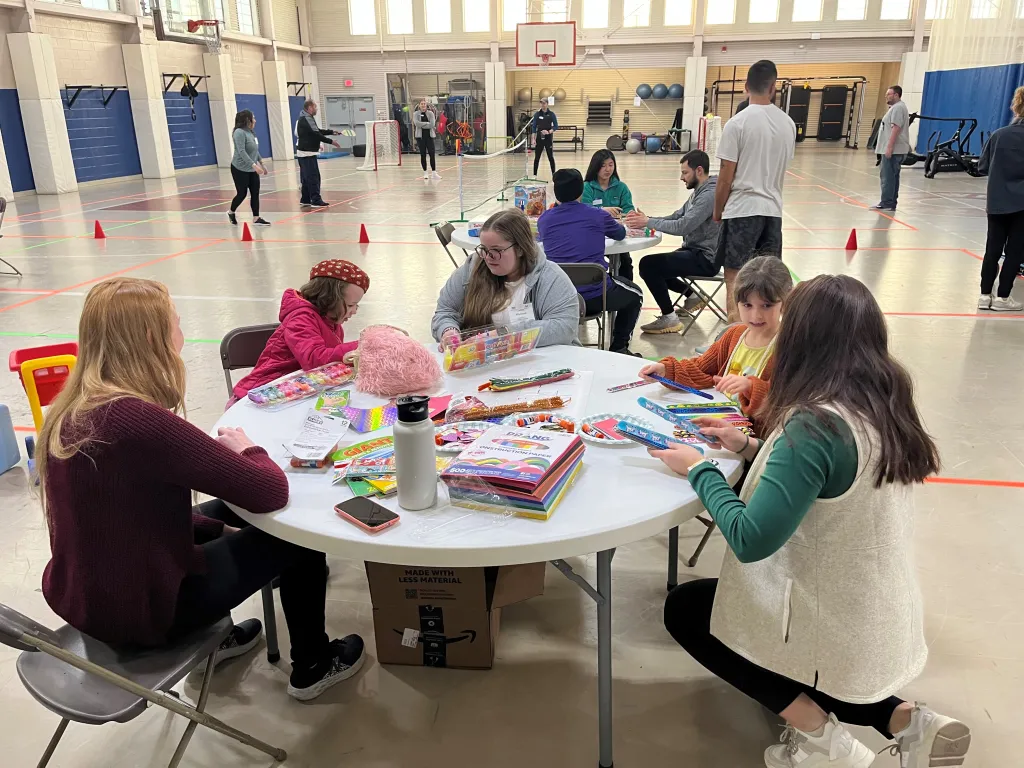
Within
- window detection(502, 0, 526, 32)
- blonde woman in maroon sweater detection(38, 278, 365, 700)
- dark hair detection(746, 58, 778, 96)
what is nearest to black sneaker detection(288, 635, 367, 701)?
blonde woman in maroon sweater detection(38, 278, 365, 700)

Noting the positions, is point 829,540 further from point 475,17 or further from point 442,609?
point 475,17

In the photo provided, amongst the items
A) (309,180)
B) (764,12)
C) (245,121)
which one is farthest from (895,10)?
(245,121)

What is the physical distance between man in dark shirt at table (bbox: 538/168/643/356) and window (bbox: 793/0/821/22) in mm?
22493

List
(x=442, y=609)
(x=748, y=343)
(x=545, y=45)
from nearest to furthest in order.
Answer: (x=442, y=609) < (x=748, y=343) < (x=545, y=45)

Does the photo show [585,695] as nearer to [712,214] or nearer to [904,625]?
[904,625]

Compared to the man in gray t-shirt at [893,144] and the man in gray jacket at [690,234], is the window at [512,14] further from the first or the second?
the man in gray jacket at [690,234]

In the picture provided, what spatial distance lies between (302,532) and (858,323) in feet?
3.93

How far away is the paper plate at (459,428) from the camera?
1801 millimetres

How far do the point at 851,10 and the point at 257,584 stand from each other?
26559mm

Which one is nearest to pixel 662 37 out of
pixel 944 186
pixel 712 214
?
pixel 944 186

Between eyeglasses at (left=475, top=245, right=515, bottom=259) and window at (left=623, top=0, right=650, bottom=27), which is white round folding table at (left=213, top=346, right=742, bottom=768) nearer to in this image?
eyeglasses at (left=475, top=245, right=515, bottom=259)

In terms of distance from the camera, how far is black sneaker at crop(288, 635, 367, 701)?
2102 millimetres

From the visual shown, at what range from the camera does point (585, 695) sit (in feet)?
6.98

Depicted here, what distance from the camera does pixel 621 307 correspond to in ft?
15.2
